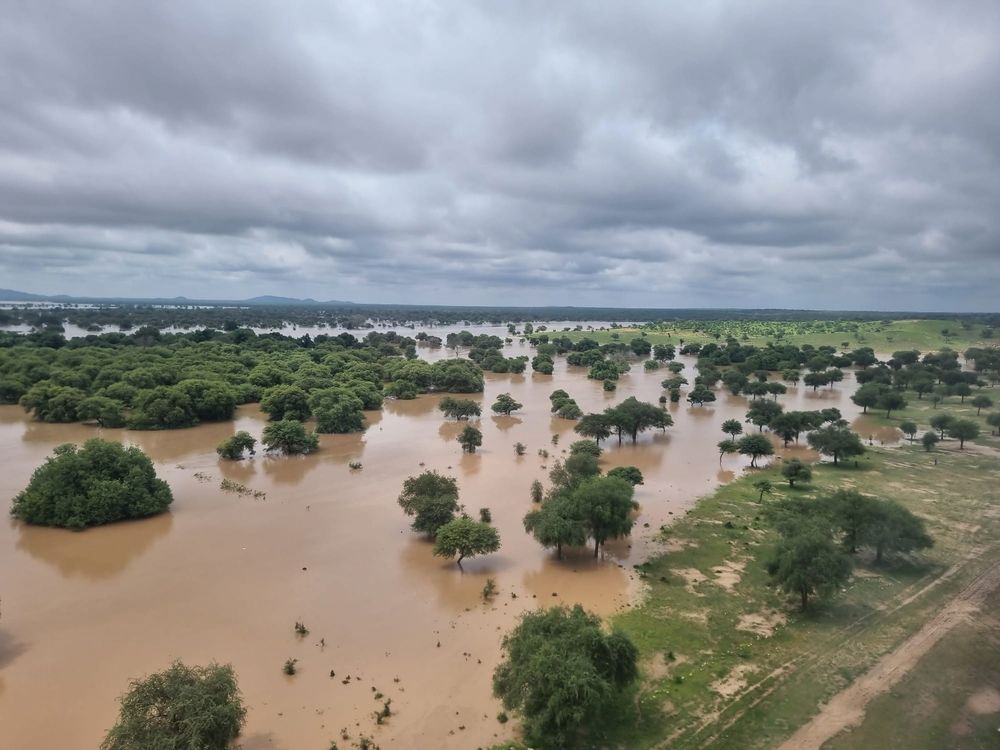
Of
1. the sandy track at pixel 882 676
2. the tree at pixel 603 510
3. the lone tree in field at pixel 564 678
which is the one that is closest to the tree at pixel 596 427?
the tree at pixel 603 510

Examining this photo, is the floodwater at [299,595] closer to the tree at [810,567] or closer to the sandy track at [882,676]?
the tree at [810,567]

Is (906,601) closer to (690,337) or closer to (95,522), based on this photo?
(95,522)

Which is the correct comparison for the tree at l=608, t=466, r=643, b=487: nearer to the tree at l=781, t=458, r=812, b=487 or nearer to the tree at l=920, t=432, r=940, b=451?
the tree at l=781, t=458, r=812, b=487

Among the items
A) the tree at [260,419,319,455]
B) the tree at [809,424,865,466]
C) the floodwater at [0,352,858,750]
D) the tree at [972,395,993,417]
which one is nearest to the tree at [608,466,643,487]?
the floodwater at [0,352,858,750]

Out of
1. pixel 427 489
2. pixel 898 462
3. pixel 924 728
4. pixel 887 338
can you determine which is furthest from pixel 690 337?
pixel 924 728

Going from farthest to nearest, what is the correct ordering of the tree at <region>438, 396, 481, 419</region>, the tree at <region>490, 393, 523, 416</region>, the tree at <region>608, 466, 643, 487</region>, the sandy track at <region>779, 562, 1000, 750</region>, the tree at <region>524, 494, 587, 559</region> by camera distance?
the tree at <region>490, 393, 523, 416</region> → the tree at <region>438, 396, 481, 419</region> → the tree at <region>608, 466, 643, 487</region> → the tree at <region>524, 494, 587, 559</region> → the sandy track at <region>779, 562, 1000, 750</region>
